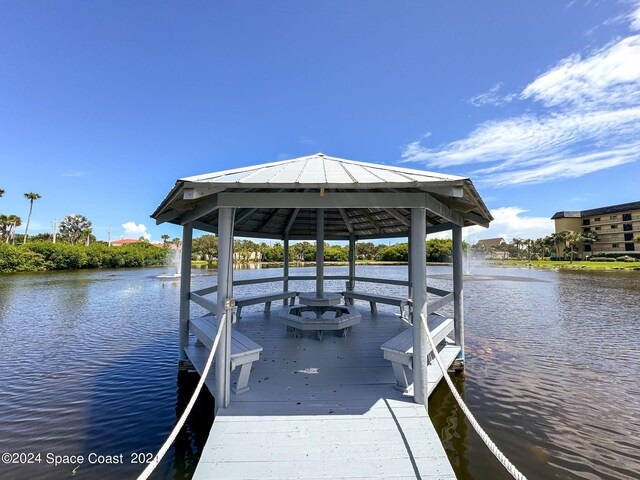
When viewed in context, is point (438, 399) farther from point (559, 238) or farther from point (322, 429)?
point (559, 238)

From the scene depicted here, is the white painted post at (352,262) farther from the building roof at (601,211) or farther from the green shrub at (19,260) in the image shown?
the building roof at (601,211)

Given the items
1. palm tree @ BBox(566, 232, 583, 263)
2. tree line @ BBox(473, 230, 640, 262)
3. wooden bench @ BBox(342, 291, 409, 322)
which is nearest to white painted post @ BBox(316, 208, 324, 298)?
wooden bench @ BBox(342, 291, 409, 322)

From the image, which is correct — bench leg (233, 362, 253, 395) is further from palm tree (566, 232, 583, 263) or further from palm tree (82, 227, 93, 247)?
palm tree (82, 227, 93, 247)

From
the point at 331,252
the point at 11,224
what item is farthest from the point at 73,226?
the point at 331,252

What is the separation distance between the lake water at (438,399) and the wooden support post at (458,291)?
0.37 meters

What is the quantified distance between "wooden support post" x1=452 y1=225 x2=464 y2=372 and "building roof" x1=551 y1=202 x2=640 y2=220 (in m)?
78.2

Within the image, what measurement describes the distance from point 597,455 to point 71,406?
796 cm

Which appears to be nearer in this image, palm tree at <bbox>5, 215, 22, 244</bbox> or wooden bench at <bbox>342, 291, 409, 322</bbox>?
wooden bench at <bbox>342, 291, 409, 322</bbox>

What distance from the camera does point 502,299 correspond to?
1659 cm

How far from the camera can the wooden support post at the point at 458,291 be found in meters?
5.91

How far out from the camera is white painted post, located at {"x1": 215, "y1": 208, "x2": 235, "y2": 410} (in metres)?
3.58

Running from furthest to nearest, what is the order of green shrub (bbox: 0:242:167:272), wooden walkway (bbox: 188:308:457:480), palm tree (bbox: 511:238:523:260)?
palm tree (bbox: 511:238:523:260) → green shrub (bbox: 0:242:167:272) → wooden walkway (bbox: 188:308:457:480)

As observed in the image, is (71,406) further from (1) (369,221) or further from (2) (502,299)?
(2) (502,299)

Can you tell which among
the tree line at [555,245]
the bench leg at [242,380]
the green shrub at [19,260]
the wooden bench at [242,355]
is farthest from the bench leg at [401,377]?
the tree line at [555,245]
